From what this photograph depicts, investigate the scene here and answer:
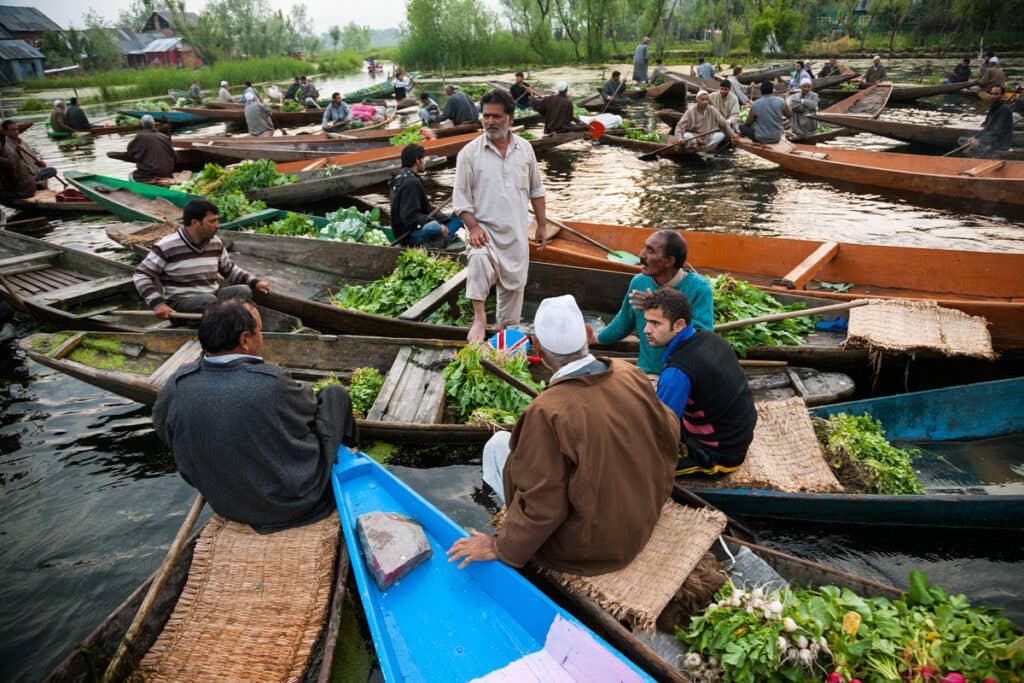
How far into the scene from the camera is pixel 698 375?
3422mm

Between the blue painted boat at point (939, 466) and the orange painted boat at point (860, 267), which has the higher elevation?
the orange painted boat at point (860, 267)

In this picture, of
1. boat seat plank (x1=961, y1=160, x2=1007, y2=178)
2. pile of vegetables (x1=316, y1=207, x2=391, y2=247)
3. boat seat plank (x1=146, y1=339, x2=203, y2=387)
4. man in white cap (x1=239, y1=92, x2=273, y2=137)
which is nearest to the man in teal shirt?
boat seat plank (x1=146, y1=339, x2=203, y2=387)

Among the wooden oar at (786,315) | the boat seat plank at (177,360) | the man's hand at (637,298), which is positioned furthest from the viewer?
the boat seat plank at (177,360)

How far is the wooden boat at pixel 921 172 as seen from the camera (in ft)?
33.4

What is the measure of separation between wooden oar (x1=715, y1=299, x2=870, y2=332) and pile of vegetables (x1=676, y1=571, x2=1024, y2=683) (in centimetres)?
283

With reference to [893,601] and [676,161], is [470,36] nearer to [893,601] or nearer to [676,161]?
[676,161]

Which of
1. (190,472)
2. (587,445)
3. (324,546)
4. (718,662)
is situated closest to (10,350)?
(190,472)

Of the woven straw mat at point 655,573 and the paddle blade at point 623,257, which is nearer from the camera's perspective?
the woven straw mat at point 655,573

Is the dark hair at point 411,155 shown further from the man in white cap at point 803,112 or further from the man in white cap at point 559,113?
the man in white cap at point 803,112

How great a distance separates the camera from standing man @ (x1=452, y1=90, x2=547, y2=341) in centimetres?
534

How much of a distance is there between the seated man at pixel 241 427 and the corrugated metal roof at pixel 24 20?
60.6 metres

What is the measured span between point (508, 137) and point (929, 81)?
2694 centimetres

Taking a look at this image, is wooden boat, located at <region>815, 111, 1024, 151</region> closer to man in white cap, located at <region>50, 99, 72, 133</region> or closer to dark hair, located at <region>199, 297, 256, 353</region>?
dark hair, located at <region>199, 297, 256, 353</region>

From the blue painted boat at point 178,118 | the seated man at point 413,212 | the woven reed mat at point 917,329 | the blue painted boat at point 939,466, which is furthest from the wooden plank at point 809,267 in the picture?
the blue painted boat at point 178,118
